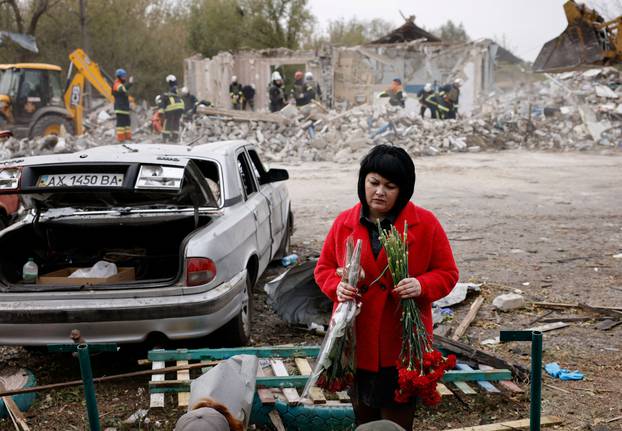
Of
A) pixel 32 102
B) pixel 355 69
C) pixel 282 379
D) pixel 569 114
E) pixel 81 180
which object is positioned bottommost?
pixel 282 379

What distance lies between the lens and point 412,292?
7.93 feet

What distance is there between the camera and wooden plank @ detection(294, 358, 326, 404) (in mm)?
3582

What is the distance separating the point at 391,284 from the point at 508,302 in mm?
3459

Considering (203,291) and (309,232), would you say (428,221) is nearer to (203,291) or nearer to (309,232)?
(203,291)

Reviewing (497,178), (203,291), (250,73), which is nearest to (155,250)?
(203,291)

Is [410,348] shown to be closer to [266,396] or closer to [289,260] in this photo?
[266,396]

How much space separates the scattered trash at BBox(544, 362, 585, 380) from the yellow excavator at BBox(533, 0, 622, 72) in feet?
29.6

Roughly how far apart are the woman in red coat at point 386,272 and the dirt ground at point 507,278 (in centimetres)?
124

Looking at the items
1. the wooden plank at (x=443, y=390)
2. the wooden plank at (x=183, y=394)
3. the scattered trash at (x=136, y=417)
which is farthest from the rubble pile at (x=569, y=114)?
the scattered trash at (x=136, y=417)

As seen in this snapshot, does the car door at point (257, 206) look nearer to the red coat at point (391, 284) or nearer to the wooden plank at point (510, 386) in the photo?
the wooden plank at point (510, 386)

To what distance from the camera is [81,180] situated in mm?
4250

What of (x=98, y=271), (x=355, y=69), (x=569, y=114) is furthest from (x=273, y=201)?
(x=355, y=69)

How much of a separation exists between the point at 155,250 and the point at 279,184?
204cm

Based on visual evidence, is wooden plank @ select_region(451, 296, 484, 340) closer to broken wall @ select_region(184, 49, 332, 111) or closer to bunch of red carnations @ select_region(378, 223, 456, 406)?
bunch of red carnations @ select_region(378, 223, 456, 406)
